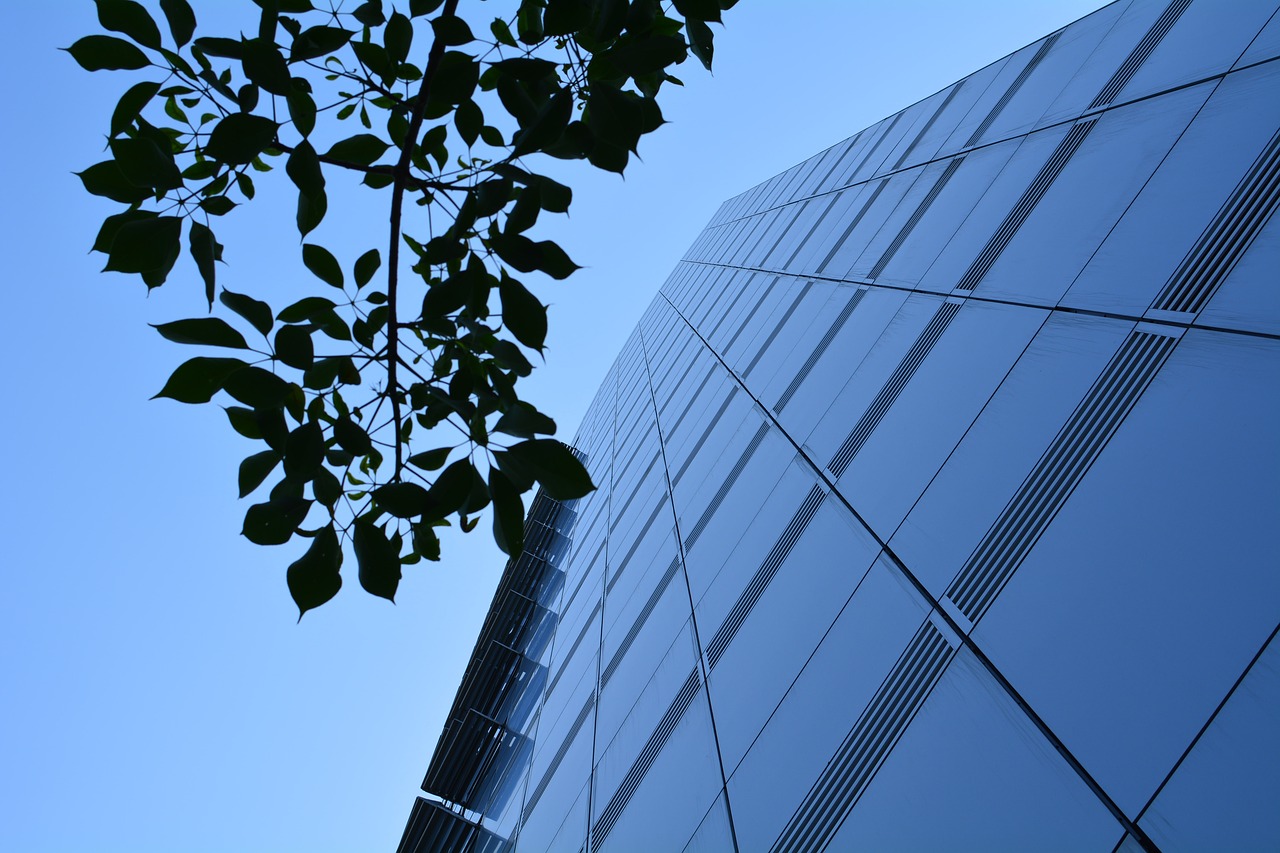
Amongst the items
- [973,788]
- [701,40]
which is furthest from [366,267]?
[973,788]

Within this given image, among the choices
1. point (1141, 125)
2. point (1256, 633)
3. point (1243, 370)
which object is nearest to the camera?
point (1256, 633)

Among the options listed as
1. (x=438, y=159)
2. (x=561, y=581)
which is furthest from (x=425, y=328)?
(x=561, y=581)

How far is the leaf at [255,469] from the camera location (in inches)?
110

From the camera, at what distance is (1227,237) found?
4031 mm

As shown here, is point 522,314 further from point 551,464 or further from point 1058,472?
point 1058,472

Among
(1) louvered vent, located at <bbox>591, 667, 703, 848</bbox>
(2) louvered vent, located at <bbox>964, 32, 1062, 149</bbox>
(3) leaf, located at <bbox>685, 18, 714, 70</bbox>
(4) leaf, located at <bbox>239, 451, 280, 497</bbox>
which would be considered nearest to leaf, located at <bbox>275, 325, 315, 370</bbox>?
(4) leaf, located at <bbox>239, 451, 280, 497</bbox>

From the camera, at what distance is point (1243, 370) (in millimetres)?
3344

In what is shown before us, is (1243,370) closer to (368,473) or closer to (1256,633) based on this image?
(1256,633)

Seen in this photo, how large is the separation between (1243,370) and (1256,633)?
1.19m

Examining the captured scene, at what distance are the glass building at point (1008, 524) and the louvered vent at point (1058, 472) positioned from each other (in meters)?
0.02

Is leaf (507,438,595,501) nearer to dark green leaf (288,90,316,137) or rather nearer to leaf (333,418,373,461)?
leaf (333,418,373,461)

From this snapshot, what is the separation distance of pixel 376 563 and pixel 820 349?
6661 millimetres

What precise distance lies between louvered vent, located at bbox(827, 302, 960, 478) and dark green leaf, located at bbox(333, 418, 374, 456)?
4105 millimetres

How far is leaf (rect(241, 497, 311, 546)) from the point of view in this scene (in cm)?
289
